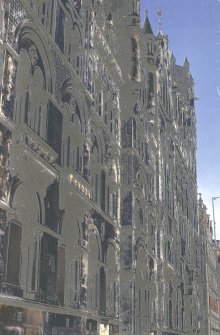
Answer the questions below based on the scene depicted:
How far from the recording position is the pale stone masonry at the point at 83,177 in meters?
13.4

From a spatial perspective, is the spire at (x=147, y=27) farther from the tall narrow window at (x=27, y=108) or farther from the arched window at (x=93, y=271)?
the tall narrow window at (x=27, y=108)

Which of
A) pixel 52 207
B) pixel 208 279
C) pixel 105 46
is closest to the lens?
pixel 52 207

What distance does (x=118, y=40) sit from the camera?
28.3 metres

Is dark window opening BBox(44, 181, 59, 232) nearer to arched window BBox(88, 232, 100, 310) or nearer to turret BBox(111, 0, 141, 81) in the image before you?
arched window BBox(88, 232, 100, 310)

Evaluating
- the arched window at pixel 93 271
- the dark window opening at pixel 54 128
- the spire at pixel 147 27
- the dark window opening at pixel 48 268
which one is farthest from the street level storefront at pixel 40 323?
the spire at pixel 147 27

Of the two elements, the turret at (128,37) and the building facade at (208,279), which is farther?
the building facade at (208,279)

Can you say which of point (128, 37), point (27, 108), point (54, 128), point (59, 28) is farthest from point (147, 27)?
point (27, 108)

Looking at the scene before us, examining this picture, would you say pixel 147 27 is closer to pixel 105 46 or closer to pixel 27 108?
pixel 105 46

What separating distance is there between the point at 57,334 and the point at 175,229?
83.3 feet

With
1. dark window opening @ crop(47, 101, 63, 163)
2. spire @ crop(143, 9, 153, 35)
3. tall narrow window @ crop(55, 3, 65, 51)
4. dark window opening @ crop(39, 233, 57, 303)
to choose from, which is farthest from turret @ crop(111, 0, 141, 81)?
dark window opening @ crop(39, 233, 57, 303)

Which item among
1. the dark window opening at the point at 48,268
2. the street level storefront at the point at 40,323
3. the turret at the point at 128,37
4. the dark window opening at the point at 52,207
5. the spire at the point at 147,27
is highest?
the spire at the point at 147,27

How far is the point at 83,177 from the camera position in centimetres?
1852

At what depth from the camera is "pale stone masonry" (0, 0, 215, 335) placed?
527 inches

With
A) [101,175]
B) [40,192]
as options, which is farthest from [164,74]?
[40,192]
